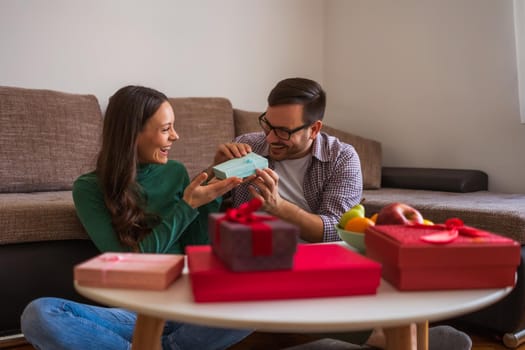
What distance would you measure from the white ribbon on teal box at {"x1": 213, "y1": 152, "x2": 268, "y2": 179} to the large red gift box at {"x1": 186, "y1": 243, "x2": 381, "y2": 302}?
0.44 metres

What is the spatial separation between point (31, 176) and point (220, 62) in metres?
1.18

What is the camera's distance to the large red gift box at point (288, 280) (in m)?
0.69

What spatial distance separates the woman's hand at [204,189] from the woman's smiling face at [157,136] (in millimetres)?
158

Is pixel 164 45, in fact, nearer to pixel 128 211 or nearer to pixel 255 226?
pixel 128 211

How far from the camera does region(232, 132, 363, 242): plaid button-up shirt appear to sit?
56.8 inches

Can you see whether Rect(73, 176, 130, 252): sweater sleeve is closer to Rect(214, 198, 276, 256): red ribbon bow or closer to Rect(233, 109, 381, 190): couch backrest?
Rect(214, 198, 276, 256): red ribbon bow

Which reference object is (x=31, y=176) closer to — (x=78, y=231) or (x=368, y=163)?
(x=78, y=231)

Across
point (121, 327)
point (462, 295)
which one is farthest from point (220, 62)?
point (462, 295)

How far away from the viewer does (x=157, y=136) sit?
1.29m

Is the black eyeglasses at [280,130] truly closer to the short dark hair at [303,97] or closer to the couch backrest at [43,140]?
the short dark hair at [303,97]

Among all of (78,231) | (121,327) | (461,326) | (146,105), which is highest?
(146,105)

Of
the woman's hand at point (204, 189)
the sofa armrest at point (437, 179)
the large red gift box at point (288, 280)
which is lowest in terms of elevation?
the sofa armrest at point (437, 179)

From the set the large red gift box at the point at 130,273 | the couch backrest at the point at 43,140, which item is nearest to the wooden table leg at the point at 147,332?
the large red gift box at the point at 130,273

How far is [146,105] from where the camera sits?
4.21ft
